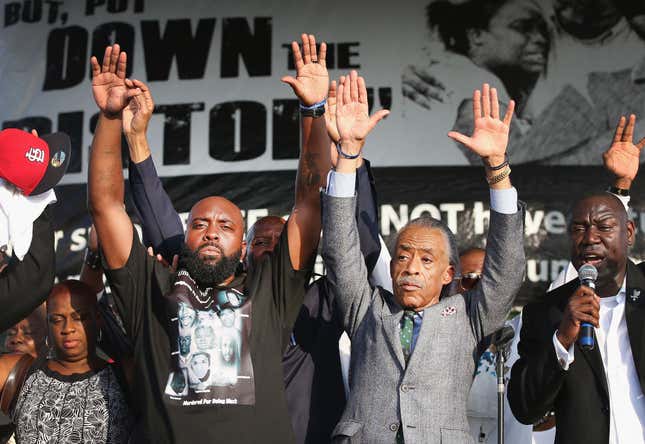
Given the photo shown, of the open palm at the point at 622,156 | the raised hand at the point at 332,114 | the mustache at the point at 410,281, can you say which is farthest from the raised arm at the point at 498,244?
the open palm at the point at 622,156

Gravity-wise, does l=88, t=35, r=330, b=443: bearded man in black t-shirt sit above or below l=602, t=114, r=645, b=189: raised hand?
below

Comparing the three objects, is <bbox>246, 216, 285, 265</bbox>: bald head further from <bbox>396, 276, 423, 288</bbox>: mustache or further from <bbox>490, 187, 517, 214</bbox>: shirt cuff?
<bbox>490, 187, 517, 214</bbox>: shirt cuff

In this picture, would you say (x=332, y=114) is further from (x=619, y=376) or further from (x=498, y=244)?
(x=619, y=376)

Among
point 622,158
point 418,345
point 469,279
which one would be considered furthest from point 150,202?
point 622,158

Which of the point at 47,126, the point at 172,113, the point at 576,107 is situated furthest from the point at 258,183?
the point at 576,107

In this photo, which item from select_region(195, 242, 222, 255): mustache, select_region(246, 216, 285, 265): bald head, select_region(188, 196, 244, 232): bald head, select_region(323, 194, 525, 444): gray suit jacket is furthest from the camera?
select_region(246, 216, 285, 265): bald head

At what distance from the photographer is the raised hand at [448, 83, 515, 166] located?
3.40 m

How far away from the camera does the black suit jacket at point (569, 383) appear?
344cm

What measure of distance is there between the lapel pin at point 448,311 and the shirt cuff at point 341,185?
0.51m

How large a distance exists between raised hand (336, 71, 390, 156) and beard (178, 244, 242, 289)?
0.60 meters

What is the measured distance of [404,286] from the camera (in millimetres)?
3438

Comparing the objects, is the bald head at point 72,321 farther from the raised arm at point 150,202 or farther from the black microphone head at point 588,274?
the black microphone head at point 588,274

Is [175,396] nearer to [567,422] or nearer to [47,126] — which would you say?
[567,422]

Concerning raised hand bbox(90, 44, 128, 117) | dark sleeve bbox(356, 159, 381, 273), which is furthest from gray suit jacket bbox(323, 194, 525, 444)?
raised hand bbox(90, 44, 128, 117)
